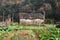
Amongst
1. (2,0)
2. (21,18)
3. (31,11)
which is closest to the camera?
(21,18)

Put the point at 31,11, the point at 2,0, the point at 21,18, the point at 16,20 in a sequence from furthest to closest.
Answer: the point at 2,0
the point at 31,11
the point at 16,20
the point at 21,18

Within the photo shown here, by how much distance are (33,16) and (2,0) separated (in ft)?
72.0

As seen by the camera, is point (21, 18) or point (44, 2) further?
point (44, 2)

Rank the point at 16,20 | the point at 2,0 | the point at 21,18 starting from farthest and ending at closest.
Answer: the point at 2,0
the point at 16,20
the point at 21,18

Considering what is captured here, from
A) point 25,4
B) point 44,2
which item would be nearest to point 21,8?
point 25,4

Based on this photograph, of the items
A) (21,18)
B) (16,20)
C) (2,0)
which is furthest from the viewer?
(2,0)

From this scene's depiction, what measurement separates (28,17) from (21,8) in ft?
41.0

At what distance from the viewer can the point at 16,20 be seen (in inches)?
2815

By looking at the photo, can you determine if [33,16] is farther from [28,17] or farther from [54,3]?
[54,3]

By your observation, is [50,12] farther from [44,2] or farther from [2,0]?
[2,0]

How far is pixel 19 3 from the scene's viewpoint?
8150cm

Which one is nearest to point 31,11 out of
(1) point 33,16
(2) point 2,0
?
(1) point 33,16

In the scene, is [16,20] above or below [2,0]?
below

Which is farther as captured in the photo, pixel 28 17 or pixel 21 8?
pixel 21 8
